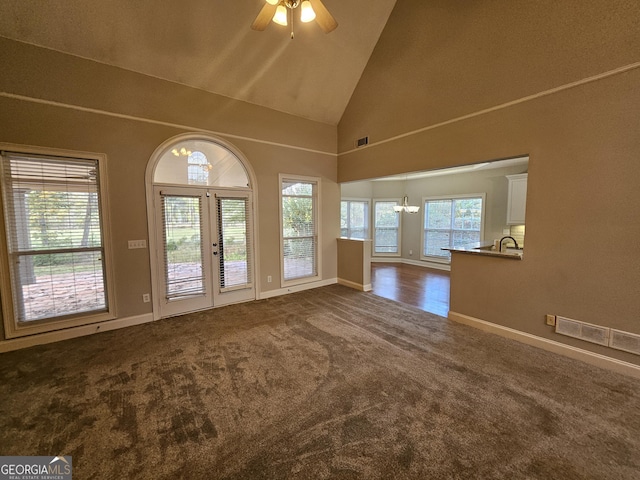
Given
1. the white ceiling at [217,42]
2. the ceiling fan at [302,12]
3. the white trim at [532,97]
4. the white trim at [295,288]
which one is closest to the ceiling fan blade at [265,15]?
the ceiling fan at [302,12]

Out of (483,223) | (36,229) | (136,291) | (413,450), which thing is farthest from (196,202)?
(483,223)

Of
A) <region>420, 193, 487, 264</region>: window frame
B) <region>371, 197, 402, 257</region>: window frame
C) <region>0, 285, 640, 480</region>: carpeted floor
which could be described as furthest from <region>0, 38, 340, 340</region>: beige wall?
<region>420, 193, 487, 264</region>: window frame

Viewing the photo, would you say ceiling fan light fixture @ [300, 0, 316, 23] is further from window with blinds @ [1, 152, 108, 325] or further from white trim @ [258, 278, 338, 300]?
white trim @ [258, 278, 338, 300]

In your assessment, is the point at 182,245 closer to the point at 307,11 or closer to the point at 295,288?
the point at 295,288

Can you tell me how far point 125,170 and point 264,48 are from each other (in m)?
2.64

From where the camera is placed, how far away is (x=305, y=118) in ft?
16.8

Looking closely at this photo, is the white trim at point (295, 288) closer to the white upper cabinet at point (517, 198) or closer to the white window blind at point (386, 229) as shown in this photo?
the white window blind at point (386, 229)

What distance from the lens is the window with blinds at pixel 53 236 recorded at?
3.01 metres

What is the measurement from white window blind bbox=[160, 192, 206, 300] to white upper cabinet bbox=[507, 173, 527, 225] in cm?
610

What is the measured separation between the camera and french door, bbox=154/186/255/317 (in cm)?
386

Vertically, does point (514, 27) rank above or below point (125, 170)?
above

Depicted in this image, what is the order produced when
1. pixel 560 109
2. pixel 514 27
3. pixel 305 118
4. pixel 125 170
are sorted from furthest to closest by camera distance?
pixel 305 118, pixel 125 170, pixel 514 27, pixel 560 109

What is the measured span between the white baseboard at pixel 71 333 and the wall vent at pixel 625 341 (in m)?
5.45

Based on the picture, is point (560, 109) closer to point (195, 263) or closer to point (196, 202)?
point (196, 202)
